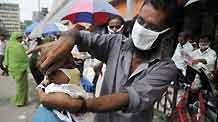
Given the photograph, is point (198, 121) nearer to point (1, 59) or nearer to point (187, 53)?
point (187, 53)

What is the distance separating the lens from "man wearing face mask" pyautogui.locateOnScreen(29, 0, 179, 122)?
155 cm

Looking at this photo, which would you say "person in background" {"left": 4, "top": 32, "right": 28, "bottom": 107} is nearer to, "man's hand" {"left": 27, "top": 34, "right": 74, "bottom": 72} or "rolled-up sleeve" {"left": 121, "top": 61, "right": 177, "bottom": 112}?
"man's hand" {"left": 27, "top": 34, "right": 74, "bottom": 72}

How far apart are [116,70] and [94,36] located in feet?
0.66

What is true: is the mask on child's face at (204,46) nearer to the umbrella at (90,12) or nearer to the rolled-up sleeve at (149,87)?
the umbrella at (90,12)

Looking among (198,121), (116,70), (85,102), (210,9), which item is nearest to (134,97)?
(85,102)

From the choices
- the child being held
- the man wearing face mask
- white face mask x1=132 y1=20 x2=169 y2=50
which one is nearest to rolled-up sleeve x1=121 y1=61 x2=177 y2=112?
the man wearing face mask

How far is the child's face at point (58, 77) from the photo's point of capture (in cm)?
188

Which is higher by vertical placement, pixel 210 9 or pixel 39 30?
pixel 210 9

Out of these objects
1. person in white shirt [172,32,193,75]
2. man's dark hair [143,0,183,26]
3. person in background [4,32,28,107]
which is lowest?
person in background [4,32,28,107]

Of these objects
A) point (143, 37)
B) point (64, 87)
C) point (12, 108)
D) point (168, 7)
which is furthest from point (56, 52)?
point (12, 108)

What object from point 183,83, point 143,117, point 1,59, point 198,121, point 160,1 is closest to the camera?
point 160,1

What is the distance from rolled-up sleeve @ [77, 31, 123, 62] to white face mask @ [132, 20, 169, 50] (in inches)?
6.7

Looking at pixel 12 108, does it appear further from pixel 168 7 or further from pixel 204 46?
pixel 168 7

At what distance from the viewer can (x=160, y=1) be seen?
172 cm
